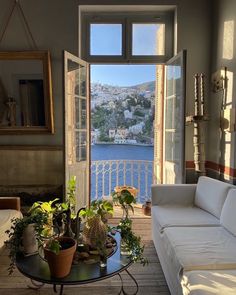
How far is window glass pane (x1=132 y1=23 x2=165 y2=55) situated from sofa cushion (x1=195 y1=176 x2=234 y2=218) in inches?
81.3

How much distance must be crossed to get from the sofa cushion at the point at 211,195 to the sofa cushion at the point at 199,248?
0.30 meters

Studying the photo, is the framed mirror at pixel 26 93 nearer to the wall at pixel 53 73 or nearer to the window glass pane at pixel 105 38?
the wall at pixel 53 73

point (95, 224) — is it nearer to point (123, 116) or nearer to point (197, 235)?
point (197, 235)

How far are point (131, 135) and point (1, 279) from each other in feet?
14.6

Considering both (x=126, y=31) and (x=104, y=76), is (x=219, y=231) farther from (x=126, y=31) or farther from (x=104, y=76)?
(x=104, y=76)

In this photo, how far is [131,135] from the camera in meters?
6.57

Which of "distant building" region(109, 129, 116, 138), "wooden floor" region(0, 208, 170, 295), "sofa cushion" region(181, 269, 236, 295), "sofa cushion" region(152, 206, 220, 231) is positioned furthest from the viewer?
"distant building" region(109, 129, 116, 138)

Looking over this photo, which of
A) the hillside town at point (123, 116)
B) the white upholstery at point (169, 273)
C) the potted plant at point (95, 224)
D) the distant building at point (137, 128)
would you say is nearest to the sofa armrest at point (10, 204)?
the potted plant at point (95, 224)

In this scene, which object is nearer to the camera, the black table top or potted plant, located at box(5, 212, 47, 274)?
the black table top

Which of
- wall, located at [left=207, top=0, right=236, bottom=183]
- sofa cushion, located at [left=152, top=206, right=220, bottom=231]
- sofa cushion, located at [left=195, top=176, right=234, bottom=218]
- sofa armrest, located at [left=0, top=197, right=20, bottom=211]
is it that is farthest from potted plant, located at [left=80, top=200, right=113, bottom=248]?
wall, located at [left=207, top=0, right=236, bottom=183]

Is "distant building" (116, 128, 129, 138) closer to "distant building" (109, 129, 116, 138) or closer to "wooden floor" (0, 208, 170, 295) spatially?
"distant building" (109, 129, 116, 138)

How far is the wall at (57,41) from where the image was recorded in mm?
3936

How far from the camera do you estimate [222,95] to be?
3.59 metres

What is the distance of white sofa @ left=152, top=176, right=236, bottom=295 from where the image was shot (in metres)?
1.71
